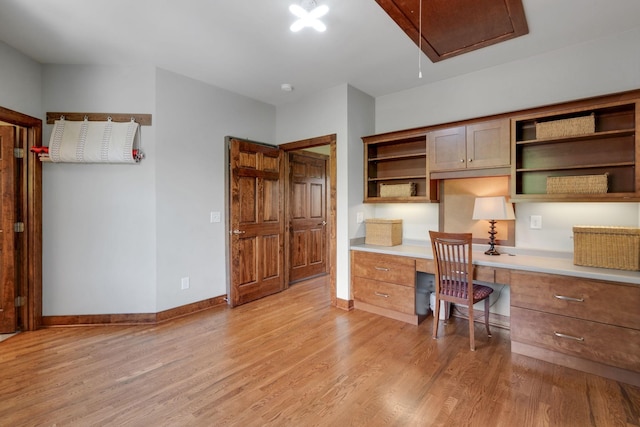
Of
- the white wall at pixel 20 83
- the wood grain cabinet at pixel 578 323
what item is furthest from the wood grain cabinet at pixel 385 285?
the white wall at pixel 20 83

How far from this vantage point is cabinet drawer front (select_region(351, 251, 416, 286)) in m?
3.06

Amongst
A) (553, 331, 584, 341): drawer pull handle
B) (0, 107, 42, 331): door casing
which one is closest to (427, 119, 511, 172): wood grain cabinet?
(553, 331, 584, 341): drawer pull handle

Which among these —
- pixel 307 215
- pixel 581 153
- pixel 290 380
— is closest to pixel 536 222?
pixel 581 153

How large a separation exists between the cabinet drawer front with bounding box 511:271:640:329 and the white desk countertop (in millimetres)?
44

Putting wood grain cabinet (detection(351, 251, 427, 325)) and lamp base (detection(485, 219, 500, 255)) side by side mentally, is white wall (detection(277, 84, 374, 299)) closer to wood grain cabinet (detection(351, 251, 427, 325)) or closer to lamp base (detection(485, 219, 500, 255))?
wood grain cabinet (detection(351, 251, 427, 325))

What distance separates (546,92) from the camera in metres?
2.79

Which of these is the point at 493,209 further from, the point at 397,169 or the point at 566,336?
the point at 397,169

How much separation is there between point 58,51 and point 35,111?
2.05 feet

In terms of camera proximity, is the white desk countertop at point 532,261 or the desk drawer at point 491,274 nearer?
the white desk countertop at point 532,261

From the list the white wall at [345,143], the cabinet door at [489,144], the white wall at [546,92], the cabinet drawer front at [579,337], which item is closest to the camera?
the cabinet drawer front at [579,337]

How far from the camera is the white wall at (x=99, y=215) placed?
2992 millimetres

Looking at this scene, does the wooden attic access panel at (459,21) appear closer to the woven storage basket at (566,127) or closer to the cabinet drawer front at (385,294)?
the woven storage basket at (566,127)

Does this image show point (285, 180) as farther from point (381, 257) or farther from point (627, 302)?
point (627, 302)

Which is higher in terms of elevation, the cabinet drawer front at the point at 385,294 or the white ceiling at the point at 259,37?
the white ceiling at the point at 259,37
